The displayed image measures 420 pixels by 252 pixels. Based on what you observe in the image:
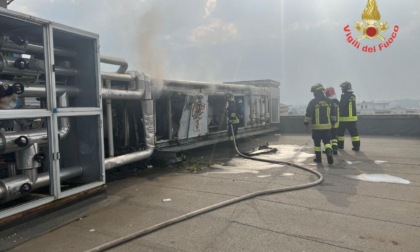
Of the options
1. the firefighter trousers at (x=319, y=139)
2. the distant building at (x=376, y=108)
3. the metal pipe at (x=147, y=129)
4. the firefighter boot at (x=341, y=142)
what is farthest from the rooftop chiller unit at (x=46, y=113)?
the distant building at (x=376, y=108)

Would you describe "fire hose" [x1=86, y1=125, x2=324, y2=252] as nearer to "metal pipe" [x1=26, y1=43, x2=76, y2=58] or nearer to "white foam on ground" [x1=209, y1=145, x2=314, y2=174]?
"white foam on ground" [x1=209, y1=145, x2=314, y2=174]

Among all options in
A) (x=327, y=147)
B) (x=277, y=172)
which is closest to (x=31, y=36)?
(x=277, y=172)

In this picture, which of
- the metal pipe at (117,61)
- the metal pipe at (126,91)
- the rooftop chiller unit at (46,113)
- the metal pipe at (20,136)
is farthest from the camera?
the metal pipe at (117,61)

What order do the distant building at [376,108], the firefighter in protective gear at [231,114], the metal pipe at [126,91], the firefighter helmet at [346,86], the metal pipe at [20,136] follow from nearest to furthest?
the metal pipe at [20,136], the metal pipe at [126,91], the firefighter helmet at [346,86], the firefighter in protective gear at [231,114], the distant building at [376,108]


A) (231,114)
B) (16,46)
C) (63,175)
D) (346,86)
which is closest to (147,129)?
(63,175)

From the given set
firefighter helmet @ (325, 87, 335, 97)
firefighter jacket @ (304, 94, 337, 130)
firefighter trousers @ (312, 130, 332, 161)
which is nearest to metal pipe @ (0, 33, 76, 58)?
firefighter jacket @ (304, 94, 337, 130)

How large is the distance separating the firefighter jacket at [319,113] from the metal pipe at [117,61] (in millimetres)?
4135

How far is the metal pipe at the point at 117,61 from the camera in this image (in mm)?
5598

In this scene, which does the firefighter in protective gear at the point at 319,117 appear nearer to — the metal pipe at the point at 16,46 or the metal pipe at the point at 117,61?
the metal pipe at the point at 117,61

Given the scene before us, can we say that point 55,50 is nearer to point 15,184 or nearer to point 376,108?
point 15,184

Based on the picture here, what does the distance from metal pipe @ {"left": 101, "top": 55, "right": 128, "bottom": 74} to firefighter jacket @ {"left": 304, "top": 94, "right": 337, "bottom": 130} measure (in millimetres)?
4135

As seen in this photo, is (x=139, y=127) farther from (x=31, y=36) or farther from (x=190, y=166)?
(x=31, y=36)

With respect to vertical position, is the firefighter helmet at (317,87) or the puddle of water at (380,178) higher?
the firefighter helmet at (317,87)

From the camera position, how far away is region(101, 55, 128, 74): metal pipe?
5.60 meters
